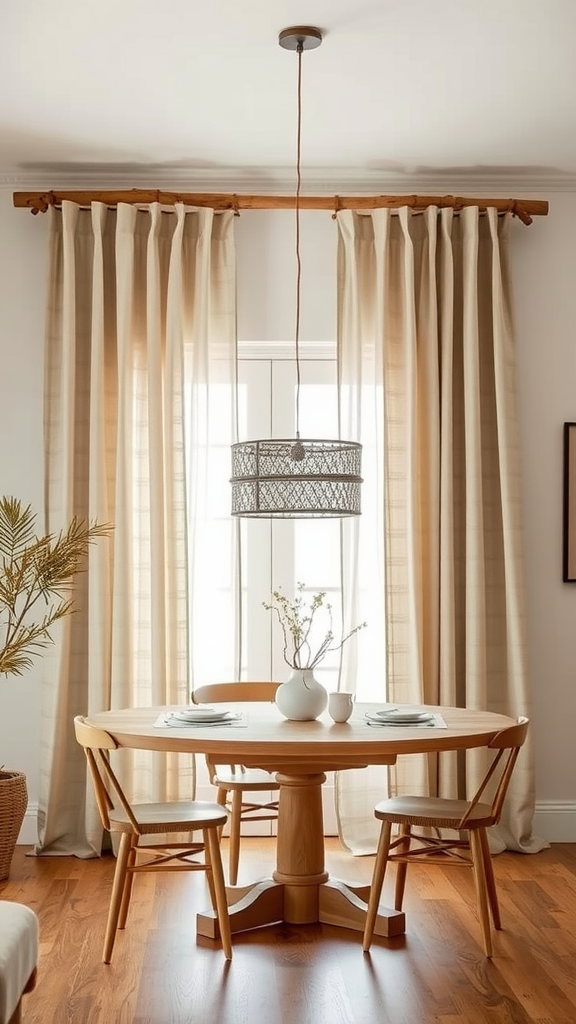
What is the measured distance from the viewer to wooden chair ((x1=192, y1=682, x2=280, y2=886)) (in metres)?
4.11

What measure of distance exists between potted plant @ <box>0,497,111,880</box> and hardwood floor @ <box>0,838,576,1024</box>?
1.00 ft

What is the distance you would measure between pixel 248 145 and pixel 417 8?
4.52ft

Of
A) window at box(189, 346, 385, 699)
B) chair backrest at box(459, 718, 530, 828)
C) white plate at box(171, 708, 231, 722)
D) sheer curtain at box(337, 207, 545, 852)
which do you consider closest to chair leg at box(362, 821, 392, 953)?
chair backrest at box(459, 718, 530, 828)

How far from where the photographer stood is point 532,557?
5.12 metres

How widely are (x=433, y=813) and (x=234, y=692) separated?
1181 mm

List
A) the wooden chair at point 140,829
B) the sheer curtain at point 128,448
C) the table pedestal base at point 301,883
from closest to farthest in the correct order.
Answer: the wooden chair at point 140,829, the table pedestal base at point 301,883, the sheer curtain at point 128,448

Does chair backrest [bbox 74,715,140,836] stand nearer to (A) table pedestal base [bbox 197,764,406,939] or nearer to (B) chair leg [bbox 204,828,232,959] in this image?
(B) chair leg [bbox 204,828,232,959]

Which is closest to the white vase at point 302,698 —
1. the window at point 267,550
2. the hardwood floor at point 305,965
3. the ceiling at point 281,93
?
the hardwood floor at point 305,965

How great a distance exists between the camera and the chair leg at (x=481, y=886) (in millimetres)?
3490

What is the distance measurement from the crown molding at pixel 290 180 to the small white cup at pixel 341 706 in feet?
8.47

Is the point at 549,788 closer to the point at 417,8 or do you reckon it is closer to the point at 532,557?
the point at 532,557

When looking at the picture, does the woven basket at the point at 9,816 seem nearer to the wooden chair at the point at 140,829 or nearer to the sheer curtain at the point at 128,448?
the sheer curtain at the point at 128,448

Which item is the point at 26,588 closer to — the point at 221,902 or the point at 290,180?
the point at 221,902

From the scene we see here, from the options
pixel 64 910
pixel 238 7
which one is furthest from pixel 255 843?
pixel 238 7
